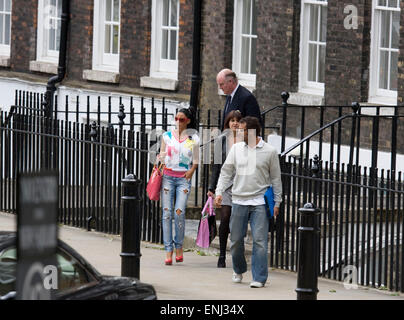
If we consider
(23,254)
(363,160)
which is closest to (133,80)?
(363,160)

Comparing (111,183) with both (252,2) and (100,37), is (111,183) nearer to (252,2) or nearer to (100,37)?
(252,2)

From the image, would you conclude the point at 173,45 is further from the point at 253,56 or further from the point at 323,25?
the point at 323,25

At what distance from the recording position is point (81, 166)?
15.3 meters

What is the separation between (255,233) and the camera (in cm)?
1136

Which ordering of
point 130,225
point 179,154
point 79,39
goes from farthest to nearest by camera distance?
point 79,39 → point 179,154 → point 130,225

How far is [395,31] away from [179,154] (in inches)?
212

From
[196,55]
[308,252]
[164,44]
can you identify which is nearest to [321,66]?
[196,55]

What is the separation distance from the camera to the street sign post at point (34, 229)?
5.31 metres

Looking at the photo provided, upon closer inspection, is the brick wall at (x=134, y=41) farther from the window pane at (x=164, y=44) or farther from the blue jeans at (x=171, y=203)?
the blue jeans at (x=171, y=203)

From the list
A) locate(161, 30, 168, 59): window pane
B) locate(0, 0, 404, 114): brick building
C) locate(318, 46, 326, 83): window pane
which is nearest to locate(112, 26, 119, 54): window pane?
locate(0, 0, 404, 114): brick building

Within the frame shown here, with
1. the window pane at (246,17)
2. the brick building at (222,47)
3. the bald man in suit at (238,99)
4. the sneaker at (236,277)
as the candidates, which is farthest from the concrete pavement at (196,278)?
the window pane at (246,17)

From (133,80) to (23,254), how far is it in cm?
1669

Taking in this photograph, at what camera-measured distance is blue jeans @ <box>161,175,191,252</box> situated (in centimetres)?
1273

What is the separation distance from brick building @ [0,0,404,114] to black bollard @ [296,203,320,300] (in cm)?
728
